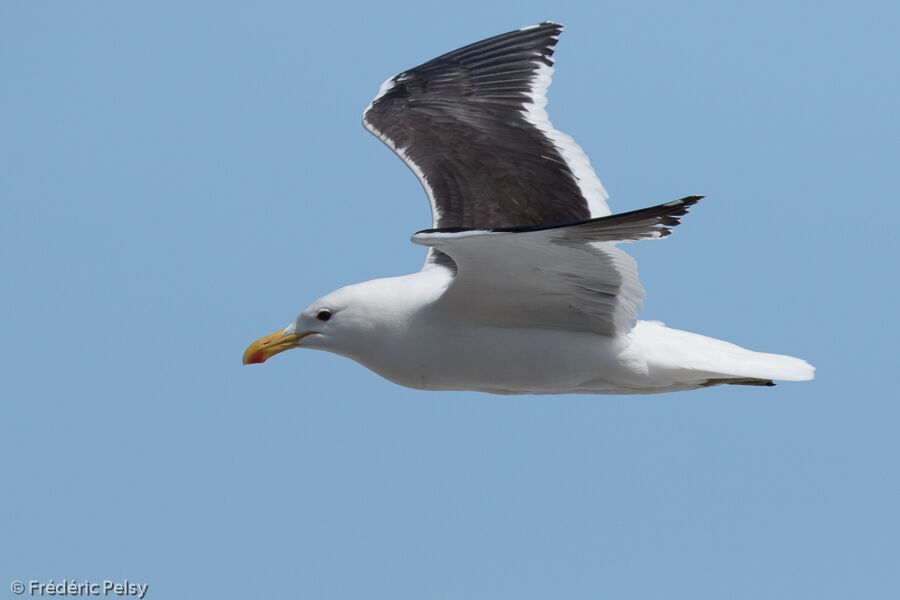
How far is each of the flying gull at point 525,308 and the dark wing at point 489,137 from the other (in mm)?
13

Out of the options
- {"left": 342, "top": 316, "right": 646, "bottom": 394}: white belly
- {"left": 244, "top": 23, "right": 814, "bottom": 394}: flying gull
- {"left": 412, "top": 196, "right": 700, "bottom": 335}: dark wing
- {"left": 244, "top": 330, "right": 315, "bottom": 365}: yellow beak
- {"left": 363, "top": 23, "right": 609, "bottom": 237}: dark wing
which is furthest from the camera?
{"left": 363, "top": 23, "right": 609, "bottom": 237}: dark wing

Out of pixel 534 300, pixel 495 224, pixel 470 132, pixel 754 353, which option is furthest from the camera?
pixel 470 132

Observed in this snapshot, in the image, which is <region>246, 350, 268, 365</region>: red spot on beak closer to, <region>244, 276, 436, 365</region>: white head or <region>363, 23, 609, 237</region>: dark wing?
<region>244, 276, 436, 365</region>: white head

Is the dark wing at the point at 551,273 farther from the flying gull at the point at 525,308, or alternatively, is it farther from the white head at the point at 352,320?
the white head at the point at 352,320

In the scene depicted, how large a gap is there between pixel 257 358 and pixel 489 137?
201 centimetres

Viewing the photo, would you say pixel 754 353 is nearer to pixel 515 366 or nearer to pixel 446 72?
pixel 515 366

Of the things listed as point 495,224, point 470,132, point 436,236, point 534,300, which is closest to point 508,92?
point 470,132

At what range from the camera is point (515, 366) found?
5828 mm

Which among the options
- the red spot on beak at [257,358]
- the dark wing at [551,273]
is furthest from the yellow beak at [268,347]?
the dark wing at [551,273]

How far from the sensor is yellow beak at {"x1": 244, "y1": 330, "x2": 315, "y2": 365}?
6148 millimetres

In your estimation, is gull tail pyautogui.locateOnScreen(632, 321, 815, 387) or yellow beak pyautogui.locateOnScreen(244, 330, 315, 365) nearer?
gull tail pyautogui.locateOnScreen(632, 321, 815, 387)

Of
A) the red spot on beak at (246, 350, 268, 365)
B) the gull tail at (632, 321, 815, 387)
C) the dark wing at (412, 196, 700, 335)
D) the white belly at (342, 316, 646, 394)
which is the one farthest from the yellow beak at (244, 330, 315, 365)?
the gull tail at (632, 321, 815, 387)

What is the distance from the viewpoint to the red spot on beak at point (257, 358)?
6.17 meters

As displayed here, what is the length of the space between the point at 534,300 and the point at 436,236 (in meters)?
Result: 0.95
